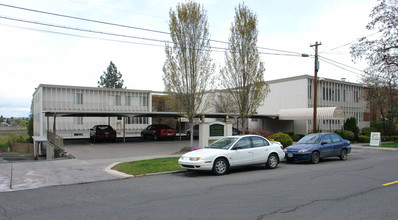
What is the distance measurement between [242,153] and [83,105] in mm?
32109

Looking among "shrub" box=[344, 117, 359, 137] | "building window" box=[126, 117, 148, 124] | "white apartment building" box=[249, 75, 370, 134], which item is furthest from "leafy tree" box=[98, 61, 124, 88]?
"shrub" box=[344, 117, 359, 137]

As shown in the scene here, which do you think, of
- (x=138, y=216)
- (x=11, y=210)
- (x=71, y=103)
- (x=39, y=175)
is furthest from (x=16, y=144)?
(x=138, y=216)

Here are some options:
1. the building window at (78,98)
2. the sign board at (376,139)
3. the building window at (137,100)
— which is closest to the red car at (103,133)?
the building window at (78,98)

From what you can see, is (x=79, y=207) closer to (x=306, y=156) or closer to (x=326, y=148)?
(x=306, y=156)

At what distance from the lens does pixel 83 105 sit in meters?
39.4

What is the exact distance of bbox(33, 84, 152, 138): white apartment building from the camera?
36.7m

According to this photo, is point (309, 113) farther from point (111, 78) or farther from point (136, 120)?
point (111, 78)

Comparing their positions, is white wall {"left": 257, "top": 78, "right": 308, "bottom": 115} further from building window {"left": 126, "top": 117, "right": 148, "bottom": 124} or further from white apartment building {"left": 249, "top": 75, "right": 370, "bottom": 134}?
building window {"left": 126, "top": 117, "right": 148, "bottom": 124}

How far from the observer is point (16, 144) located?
36.5 metres

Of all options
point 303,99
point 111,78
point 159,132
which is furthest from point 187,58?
point 111,78

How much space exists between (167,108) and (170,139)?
15.0 metres

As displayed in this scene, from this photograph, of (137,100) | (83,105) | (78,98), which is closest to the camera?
(78,98)

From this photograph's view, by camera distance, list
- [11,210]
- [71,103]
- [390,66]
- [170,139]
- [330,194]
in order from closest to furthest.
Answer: [11,210]
[330,194]
[390,66]
[170,139]
[71,103]

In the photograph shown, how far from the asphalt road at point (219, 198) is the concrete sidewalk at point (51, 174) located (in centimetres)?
82
